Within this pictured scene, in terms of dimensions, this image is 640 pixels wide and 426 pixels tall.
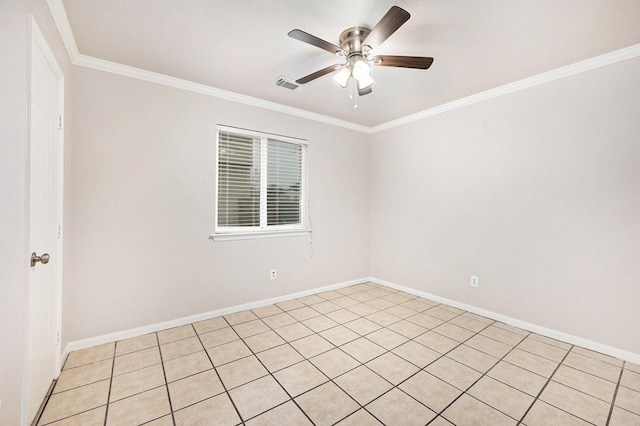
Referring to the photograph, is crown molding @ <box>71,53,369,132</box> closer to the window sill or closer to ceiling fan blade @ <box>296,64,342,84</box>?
ceiling fan blade @ <box>296,64,342,84</box>

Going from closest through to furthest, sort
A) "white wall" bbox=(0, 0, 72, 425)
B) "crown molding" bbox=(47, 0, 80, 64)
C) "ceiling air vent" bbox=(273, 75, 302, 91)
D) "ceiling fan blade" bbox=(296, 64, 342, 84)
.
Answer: "white wall" bbox=(0, 0, 72, 425) < "crown molding" bbox=(47, 0, 80, 64) < "ceiling fan blade" bbox=(296, 64, 342, 84) < "ceiling air vent" bbox=(273, 75, 302, 91)

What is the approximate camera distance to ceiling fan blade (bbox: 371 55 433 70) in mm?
1946

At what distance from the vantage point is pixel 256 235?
3408 millimetres

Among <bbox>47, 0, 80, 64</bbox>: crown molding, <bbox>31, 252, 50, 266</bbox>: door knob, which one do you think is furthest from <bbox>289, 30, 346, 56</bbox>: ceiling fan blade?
<bbox>31, 252, 50, 266</bbox>: door knob

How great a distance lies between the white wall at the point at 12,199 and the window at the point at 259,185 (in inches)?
70.7

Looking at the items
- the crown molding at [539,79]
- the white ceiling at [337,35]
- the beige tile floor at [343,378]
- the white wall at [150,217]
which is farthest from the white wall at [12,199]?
the crown molding at [539,79]

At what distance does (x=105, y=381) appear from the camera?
199cm

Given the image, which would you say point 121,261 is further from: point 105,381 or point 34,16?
point 34,16

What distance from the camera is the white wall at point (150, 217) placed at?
8.00 feet

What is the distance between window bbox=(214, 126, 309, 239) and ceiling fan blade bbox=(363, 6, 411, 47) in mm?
1973

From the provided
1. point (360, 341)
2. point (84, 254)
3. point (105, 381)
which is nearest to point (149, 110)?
point (84, 254)

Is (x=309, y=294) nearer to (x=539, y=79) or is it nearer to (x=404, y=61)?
(x=404, y=61)

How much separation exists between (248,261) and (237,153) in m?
1.30

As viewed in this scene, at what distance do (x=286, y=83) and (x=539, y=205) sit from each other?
2.85 metres
